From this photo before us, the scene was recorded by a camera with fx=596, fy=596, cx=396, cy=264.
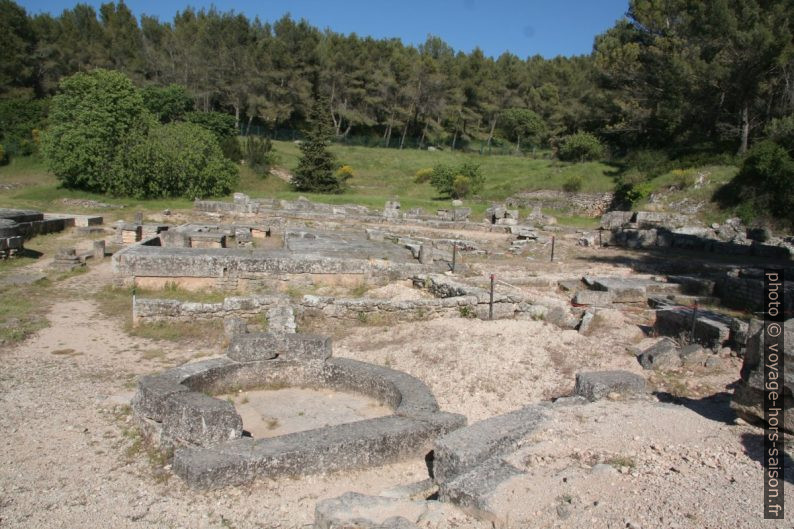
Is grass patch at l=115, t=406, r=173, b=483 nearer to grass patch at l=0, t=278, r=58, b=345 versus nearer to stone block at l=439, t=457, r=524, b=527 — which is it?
stone block at l=439, t=457, r=524, b=527

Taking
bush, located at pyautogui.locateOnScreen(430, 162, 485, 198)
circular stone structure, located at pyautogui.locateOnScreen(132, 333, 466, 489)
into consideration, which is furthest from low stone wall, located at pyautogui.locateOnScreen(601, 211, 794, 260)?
circular stone structure, located at pyautogui.locateOnScreen(132, 333, 466, 489)

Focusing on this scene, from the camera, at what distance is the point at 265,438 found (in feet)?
18.9

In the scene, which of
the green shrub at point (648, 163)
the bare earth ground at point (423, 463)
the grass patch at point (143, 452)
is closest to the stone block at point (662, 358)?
the bare earth ground at point (423, 463)

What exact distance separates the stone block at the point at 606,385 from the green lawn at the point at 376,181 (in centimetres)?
2270

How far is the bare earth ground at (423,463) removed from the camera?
14.0 ft

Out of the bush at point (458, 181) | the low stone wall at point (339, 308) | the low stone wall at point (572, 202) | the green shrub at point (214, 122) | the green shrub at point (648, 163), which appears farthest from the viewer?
the green shrub at point (214, 122)

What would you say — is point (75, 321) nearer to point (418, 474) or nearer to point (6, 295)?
point (6, 295)

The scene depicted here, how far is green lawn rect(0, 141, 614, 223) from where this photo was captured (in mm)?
27781

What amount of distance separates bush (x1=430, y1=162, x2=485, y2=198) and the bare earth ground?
26151mm

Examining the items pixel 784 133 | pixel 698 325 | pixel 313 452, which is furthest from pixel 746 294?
pixel 784 133

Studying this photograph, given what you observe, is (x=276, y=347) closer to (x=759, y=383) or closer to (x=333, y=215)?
(x=759, y=383)

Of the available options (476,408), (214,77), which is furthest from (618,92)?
(476,408)

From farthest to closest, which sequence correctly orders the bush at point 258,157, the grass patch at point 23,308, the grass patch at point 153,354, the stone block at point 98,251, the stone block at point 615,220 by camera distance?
the bush at point 258,157 → the stone block at point 615,220 → the stone block at point 98,251 → the grass patch at point 23,308 → the grass patch at point 153,354

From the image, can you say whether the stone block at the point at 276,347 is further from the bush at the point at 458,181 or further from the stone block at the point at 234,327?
the bush at the point at 458,181
